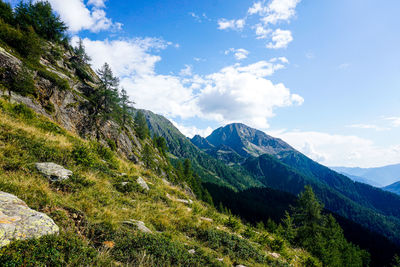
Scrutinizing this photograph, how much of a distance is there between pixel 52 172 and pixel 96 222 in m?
3.34

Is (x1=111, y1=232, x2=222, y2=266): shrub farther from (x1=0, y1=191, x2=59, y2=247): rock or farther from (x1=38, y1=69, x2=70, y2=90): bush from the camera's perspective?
(x1=38, y1=69, x2=70, y2=90): bush

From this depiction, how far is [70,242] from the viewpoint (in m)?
3.54

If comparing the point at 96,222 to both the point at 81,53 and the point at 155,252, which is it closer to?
the point at 155,252

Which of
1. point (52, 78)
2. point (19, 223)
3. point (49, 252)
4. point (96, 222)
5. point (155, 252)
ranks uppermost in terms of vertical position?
point (52, 78)

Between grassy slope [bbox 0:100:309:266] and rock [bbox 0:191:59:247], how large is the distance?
203 millimetres

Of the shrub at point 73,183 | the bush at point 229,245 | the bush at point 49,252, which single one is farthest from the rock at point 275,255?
the shrub at point 73,183

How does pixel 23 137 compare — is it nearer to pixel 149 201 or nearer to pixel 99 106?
pixel 149 201

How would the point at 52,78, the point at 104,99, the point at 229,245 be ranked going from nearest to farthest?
the point at 229,245 → the point at 52,78 → the point at 104,99

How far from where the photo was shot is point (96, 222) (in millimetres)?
4879

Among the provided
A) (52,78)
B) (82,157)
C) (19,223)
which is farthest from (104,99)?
(19,223)

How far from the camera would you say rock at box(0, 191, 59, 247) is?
3.00 meters

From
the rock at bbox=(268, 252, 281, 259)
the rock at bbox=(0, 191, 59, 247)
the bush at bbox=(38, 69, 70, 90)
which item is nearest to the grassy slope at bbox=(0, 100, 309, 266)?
the rock at bbox=(0, 191, 59, 247)

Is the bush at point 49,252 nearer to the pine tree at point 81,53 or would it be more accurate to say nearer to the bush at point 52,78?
the bush at point 52,78

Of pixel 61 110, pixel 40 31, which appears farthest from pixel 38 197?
pixel 40 31
